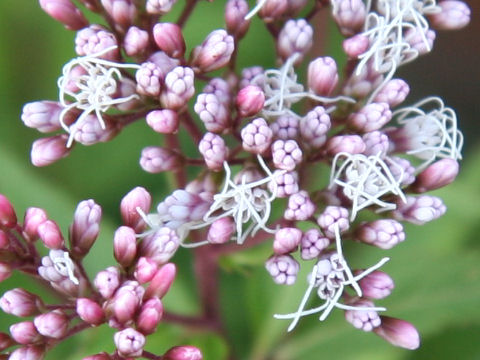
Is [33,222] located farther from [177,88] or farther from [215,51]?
[215,51]

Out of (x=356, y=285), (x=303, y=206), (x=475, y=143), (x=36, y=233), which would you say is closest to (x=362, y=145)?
(x=303, y=206)

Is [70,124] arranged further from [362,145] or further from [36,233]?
[362,145]

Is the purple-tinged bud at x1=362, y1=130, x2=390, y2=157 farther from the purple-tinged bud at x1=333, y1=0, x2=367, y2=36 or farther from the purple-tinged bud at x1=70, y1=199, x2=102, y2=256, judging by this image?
the purple-tinged bud at x1=70, y1=199, x2=102, y2=256

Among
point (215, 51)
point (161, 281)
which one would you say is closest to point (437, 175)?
point (215, 51)

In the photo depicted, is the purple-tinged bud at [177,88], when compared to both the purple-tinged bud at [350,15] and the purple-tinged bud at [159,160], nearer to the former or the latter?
the purple-tinged bud at [159,160]

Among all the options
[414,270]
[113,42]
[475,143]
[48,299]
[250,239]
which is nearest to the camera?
[113,42]

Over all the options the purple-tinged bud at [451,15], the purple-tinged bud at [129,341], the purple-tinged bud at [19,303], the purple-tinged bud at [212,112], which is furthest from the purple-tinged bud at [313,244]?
the purple-tinged bud at [451,15]
